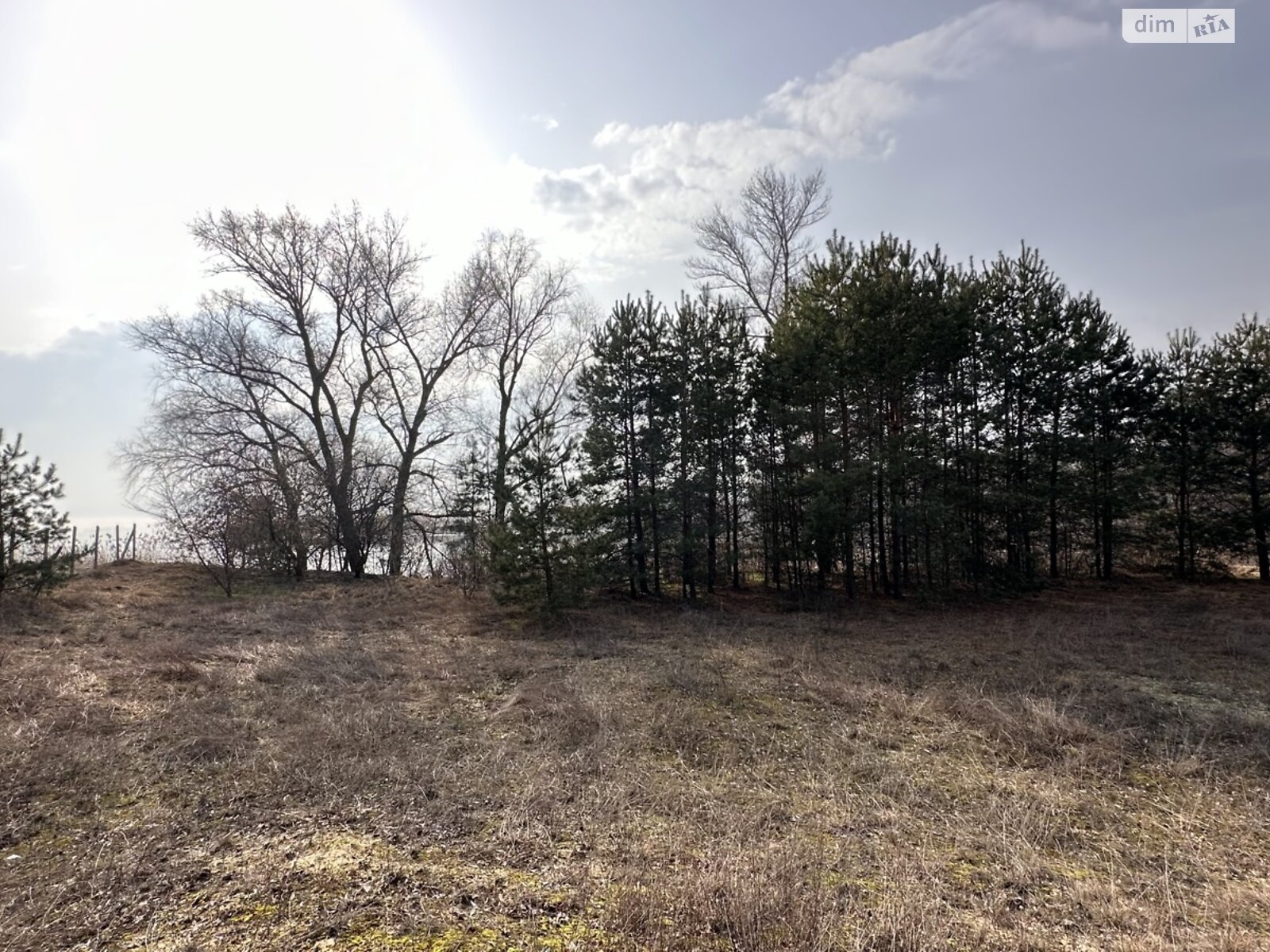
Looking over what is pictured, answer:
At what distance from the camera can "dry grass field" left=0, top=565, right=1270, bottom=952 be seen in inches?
117

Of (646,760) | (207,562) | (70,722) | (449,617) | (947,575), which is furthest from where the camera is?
(207,562)

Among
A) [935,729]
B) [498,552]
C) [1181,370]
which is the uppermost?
[1181,370]

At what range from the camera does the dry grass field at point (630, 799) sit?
2.97 m

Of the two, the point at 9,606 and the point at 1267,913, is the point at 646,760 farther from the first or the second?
the point at 9,606

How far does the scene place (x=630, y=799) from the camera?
4.41m

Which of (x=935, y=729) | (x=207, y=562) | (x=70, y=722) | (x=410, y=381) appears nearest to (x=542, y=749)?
(x=935, y=729)

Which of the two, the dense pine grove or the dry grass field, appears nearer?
the dry grass field

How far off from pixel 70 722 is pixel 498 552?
282 inches

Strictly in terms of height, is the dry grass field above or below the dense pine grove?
below

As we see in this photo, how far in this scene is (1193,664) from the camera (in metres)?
8.71

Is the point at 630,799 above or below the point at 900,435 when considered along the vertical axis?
below

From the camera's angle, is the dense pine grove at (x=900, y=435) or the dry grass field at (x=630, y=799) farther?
the dense pine grove at (x=900, y=435)

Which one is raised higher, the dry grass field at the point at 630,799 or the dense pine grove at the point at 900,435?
the dense pine grove at the point at 900,435

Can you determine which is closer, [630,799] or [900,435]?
[630,799]
